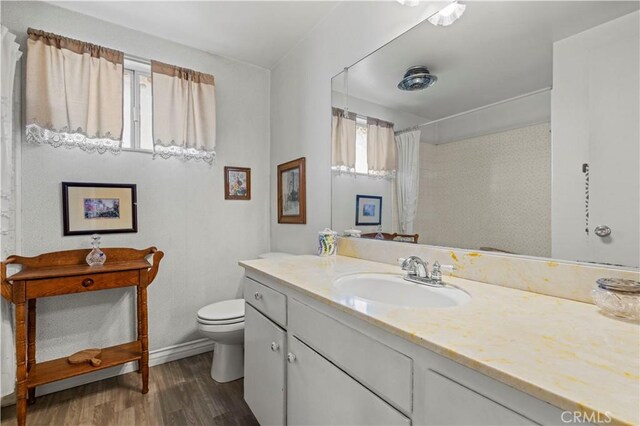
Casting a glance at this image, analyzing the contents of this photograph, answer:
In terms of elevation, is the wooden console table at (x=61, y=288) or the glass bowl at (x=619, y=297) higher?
the glass bowl at (x=619, y=297)

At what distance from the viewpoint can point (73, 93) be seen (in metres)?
1.93

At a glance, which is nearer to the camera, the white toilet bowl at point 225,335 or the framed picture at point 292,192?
the white toilet bowl at point 225,335

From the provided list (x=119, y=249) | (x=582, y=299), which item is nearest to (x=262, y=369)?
(x=582, y=299)

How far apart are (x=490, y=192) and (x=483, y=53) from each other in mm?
587

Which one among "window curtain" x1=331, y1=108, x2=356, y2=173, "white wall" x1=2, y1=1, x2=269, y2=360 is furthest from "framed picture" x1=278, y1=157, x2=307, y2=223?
"window curtain" x1=331, y1=108, x2=356, y2=173

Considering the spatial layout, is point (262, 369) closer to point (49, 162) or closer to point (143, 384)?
point (143, 384)

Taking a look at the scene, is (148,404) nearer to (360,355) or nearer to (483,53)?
(360,355)

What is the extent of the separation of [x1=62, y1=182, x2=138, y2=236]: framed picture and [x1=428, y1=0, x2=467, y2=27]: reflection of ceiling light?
7.30 feet

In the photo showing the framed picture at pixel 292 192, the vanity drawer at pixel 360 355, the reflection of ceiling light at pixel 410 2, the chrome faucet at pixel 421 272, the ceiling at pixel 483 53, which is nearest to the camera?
the vanity drawer at pixel 360 355

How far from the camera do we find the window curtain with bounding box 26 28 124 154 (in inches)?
71.2

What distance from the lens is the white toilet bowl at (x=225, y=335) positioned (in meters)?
1.92

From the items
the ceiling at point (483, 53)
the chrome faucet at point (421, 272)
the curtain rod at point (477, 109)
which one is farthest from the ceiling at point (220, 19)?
the chrome faucet at point (421, 272)

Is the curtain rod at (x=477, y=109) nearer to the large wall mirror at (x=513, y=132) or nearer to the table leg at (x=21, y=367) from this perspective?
the large wall mirror at (x=513, y=132)

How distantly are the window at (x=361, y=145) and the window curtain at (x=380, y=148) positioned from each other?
2 centimetres
